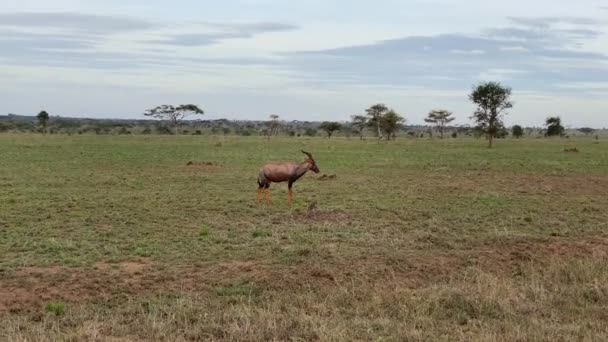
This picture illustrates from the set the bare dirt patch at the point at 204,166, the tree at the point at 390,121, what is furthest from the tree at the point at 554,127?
the bare dirt patch at the point at 204,166

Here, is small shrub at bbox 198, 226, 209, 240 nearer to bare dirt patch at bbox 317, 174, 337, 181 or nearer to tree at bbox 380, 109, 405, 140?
bare dirt patch at bbox 317, 174, 337, 181

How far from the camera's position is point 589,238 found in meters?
11.2

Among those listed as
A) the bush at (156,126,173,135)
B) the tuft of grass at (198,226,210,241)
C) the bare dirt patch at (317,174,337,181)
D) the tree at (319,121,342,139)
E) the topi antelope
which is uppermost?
the tree at (319,121,342,139)

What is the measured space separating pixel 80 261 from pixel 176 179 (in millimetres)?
12799

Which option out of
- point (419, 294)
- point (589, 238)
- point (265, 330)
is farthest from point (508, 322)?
point (589, 238)

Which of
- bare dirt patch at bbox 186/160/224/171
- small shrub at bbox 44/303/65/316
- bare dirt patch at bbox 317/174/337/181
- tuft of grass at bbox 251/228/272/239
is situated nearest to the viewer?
small shrub at bbox 44/303/65/316

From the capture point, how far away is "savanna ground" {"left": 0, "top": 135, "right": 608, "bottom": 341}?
6277 millimetres

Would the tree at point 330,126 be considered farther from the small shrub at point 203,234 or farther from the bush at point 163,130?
the small shrub at point 203,234

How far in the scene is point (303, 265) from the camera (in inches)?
354

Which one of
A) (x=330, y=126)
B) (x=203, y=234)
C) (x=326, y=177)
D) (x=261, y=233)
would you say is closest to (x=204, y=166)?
(x=326, y=177)

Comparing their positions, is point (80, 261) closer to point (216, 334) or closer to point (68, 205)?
point (216, 334)

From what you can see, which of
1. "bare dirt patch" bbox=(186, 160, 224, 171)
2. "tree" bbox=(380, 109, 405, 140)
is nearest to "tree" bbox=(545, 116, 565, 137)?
"tree" bbox=(380, 109, 405, 140)

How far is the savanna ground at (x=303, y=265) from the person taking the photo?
247 inches

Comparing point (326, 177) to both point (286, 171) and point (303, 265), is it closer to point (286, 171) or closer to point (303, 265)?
point (286, 171)
